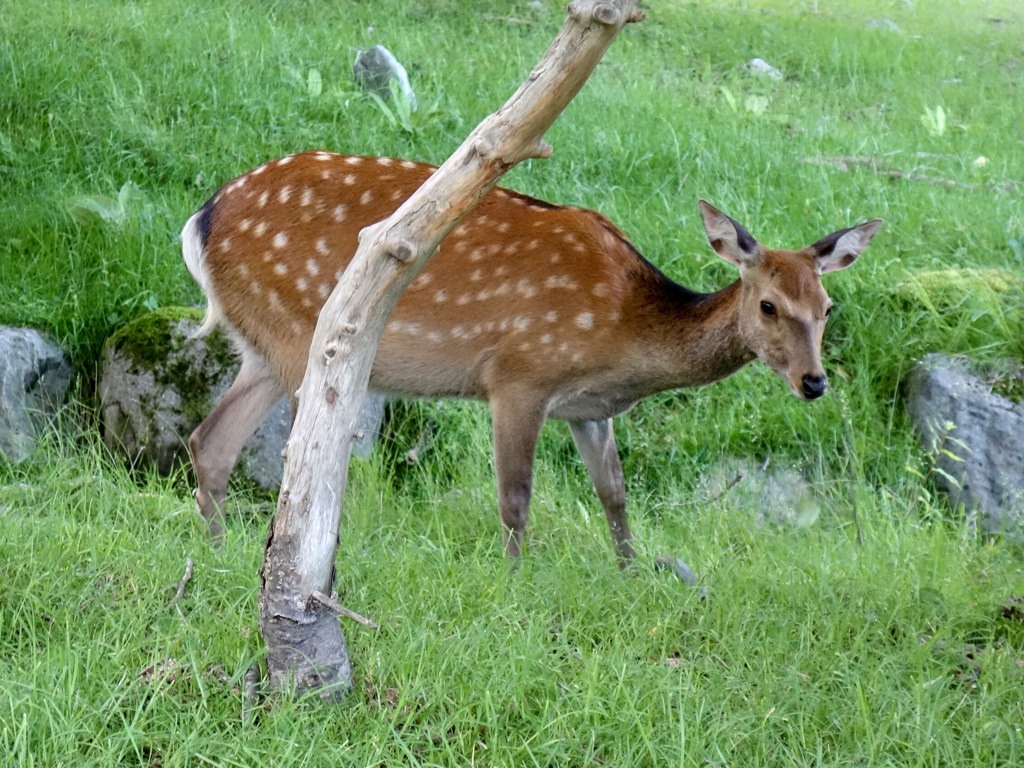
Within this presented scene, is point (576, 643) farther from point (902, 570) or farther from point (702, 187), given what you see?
point (702, 187)

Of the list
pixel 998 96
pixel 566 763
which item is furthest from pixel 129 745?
pixel 998 96

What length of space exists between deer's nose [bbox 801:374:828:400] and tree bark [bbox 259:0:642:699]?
4.74 feet

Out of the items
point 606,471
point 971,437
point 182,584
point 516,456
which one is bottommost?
point 971,437

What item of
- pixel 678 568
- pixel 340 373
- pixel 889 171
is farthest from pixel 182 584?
pixel 889 171

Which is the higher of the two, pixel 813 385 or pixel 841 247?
pixel 841 247

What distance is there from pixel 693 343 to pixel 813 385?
22.5 inches

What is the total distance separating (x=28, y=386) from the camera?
18.4ft

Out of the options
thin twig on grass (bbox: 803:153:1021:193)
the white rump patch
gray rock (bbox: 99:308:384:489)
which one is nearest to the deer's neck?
gray rock (bbox: 99:308:384:489)

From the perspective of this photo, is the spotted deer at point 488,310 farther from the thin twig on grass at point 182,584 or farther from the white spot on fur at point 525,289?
the thin twig on grass at point 182,584

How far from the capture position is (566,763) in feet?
9.88

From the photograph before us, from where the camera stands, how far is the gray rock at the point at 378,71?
327 inches

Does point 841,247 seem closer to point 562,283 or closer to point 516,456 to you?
point 562,283

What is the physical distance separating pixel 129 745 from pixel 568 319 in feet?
7.62

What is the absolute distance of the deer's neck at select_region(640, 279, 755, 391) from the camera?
14.9 feet
